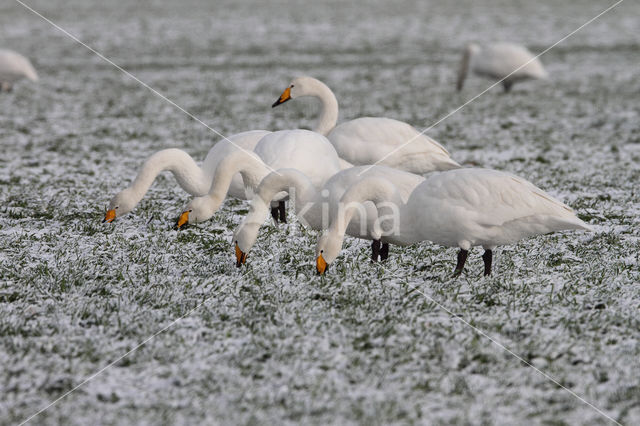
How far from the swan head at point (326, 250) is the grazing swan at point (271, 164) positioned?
1212 mm

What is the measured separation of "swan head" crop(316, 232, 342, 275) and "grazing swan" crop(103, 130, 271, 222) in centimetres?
141

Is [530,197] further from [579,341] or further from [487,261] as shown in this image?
[579,341]

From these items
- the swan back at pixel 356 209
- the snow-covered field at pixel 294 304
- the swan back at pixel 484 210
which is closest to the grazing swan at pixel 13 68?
the snow-covered field at pixel 294 304

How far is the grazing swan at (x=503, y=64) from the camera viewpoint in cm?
1504

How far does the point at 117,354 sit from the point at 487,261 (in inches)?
107

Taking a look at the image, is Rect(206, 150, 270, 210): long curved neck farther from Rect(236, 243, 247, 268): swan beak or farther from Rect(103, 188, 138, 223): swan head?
Rect(236, 243, 247, 268): swan beak

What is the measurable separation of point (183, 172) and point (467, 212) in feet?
8.88

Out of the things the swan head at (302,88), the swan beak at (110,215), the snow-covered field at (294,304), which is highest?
the swan head at (302,88)

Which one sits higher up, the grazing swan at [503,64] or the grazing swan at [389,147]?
the grazing swan at [503,64]

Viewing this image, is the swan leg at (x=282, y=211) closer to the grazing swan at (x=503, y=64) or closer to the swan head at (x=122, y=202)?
the swan head at (x=122, y=202)

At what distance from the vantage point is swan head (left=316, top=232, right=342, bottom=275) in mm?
4910

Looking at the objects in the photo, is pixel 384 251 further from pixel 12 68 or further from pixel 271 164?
pixel 12 68

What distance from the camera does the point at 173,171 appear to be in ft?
20.7

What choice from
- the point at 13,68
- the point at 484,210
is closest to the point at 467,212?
the point at 484,210
